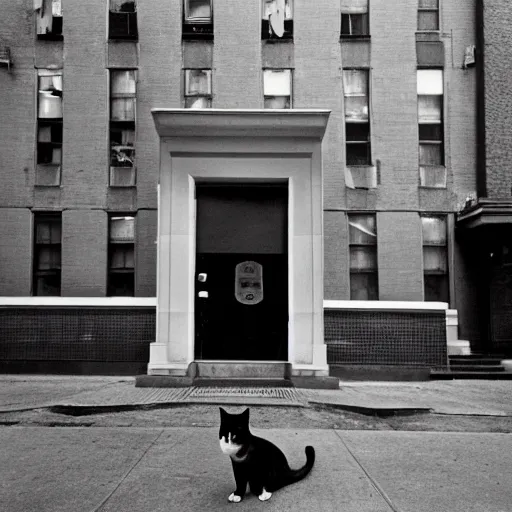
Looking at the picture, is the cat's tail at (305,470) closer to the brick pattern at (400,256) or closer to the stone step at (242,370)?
the stone step at (242,370)

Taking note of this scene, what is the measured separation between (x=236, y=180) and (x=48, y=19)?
8.43 metres

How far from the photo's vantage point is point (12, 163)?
653 inches

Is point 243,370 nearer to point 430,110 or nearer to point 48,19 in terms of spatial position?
point 430,110

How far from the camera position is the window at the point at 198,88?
17.0 meters

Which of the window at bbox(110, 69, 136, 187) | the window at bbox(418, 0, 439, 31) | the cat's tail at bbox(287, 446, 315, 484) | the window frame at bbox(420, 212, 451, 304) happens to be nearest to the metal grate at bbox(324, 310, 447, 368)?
the window frame at bbox(420, 212, 451, 304)

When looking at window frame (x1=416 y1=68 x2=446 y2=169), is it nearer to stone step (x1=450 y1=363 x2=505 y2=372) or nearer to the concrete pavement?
stone step (x1=450 y1=363 x2=505 y2=372)

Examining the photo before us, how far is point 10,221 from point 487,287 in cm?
1249

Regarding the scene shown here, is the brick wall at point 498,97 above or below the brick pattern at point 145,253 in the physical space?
above

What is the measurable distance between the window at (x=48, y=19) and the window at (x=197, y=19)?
339cm

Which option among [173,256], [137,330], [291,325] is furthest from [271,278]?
[137,330]

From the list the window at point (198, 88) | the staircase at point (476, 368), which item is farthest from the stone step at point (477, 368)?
the window at point (198, 88)

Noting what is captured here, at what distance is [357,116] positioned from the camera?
1697 centimetres

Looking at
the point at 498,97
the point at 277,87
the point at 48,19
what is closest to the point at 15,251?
the point at 48,19

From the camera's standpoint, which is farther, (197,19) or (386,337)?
(197,19)
